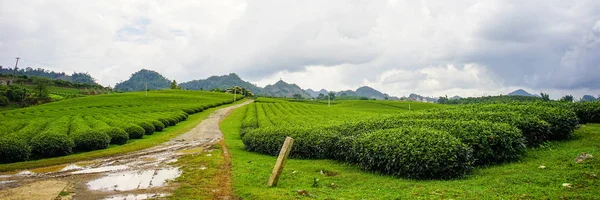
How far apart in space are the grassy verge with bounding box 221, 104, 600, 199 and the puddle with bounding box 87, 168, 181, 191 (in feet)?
7.33

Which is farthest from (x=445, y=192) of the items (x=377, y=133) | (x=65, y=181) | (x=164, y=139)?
(x=164, y=139)

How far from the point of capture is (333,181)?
1002cm

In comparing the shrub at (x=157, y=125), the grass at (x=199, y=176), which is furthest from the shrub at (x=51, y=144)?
the shrub at (x=157, y=125)

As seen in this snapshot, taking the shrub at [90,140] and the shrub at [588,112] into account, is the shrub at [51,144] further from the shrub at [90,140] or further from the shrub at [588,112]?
the shrub at [588,112]

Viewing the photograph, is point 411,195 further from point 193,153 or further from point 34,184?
point 193,153

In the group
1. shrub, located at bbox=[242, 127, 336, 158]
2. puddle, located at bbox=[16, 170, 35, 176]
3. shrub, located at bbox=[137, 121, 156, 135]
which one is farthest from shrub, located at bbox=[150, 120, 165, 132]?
puddle, located at bbox=[16, 170, 35, 176]

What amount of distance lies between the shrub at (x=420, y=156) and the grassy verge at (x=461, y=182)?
35cm

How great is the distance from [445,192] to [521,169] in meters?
3.28

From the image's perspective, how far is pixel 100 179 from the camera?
11.4 meters

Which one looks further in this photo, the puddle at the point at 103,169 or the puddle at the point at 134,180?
the puddle at the point at 103,169

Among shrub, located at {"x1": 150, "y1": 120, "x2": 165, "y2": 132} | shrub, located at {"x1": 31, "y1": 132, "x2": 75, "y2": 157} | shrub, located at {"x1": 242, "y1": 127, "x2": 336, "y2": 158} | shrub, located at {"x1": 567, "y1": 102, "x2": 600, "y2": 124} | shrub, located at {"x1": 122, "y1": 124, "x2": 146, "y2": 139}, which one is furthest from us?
shrub, located at {"x1": 150, "y1": 120, "x2": 165, "y2": 132}

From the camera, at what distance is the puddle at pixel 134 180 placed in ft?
33.4

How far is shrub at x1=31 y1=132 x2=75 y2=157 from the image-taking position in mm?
16297

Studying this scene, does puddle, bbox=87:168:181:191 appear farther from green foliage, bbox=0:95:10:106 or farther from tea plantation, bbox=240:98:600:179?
green foliage, bbox=0:95:10:106
